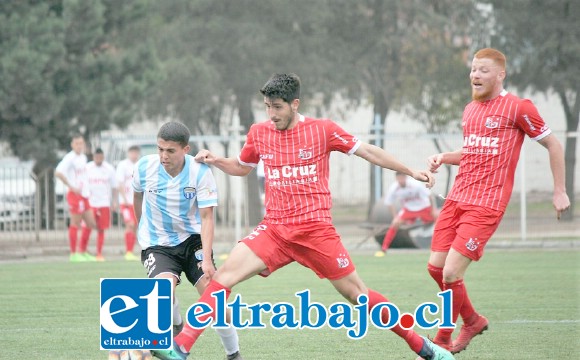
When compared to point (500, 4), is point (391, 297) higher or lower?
lower

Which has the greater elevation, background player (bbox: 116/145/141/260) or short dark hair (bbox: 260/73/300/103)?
short dark hair (bbox: 260/73/300/103)

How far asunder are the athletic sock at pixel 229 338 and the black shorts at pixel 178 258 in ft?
1.72

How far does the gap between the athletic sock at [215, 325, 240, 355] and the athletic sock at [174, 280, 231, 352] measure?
453 millimetres

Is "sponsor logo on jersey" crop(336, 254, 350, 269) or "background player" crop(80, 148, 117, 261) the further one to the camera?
"background player" crop(80, 148, 117, 261)

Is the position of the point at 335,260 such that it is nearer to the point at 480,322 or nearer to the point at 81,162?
the point at 480,322

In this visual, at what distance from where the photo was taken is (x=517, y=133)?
30.1ft

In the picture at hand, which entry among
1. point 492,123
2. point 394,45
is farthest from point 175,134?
point 394,45

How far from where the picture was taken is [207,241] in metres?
8.40

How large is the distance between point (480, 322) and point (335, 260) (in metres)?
1.90

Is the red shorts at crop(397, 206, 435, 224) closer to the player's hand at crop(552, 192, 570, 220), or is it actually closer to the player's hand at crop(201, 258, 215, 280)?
the player's hand at crop(552, 192, 570, 220)

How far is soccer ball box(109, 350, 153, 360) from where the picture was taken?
27.0ft

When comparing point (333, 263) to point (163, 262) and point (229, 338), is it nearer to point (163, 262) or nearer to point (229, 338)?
point (229, 338)

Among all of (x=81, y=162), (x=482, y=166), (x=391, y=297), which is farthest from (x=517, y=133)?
(x=81, y=162)

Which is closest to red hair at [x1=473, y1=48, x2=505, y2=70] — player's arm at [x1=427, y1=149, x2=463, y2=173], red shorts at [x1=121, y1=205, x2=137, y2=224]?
player's arm at [x1=427, y1=149, x2=463, y2=173]
